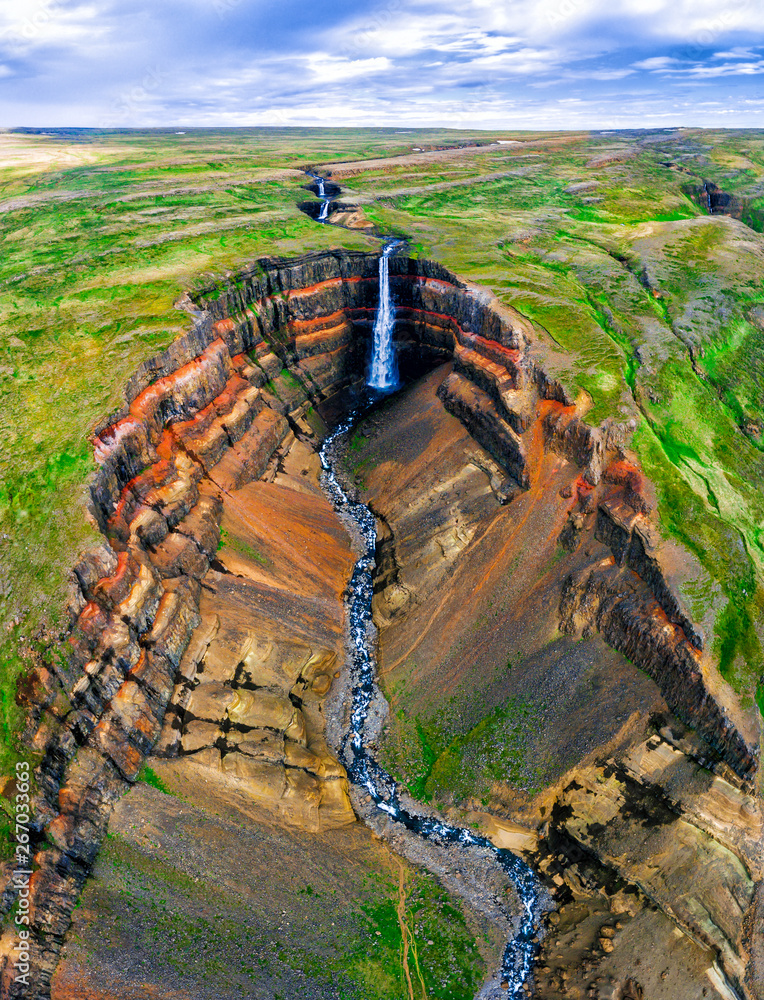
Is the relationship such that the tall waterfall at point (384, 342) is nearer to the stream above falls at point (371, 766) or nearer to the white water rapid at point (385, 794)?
the stream above falls at point (371, 766)

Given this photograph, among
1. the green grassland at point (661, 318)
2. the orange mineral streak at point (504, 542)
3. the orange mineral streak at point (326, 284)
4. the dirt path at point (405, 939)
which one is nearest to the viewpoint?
the dirt path at point (405, 939)

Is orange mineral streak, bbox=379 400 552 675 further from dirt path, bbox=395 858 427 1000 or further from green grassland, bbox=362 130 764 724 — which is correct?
dirt path, bbox=395 858 427 1000

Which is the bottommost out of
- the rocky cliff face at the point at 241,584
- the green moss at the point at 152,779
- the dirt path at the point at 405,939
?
the dirt path at the point at 405,939

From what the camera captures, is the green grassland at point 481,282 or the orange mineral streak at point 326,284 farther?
the orange mineral streak at point 326,284

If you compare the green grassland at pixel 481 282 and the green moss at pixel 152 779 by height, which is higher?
the green grassland at pixel 481 282

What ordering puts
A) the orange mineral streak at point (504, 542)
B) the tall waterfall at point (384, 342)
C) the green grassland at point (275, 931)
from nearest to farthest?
the green grassland at point (275, 931)
the orange mineral streak at point (504, 542)
the tall waterfall at point (384, 342)

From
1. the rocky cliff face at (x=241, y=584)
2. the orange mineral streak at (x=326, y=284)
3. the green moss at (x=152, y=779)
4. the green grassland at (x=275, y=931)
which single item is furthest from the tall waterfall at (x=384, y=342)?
the green grassland at (x=275, y=931)
